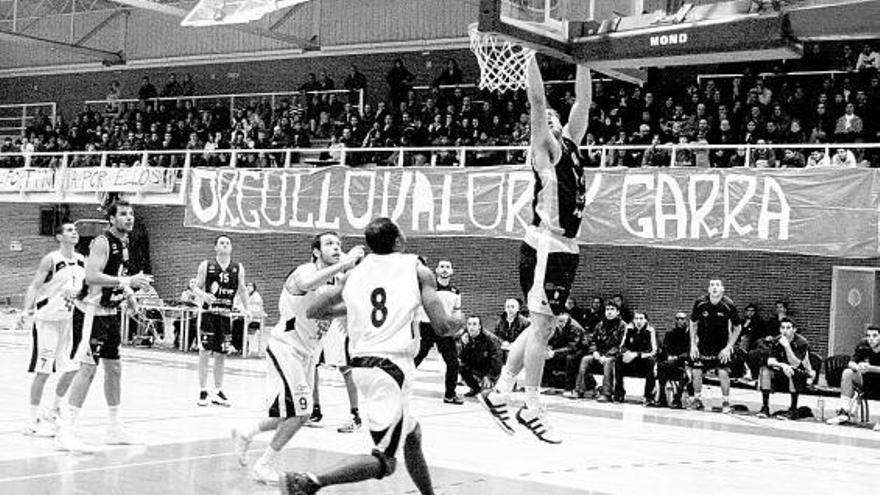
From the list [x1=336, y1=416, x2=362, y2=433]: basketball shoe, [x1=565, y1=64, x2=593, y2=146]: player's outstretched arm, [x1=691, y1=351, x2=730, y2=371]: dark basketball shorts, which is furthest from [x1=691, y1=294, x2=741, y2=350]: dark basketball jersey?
[x1=565, y1=64, x2=593, y2=146]: player's outstretched arm

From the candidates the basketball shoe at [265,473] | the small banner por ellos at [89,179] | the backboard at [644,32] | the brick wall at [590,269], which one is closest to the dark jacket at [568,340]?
the brick wall at [590,269]

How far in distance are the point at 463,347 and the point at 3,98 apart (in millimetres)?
25026

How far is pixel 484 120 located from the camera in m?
22.8

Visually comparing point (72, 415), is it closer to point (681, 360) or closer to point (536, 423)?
point (536, 423)

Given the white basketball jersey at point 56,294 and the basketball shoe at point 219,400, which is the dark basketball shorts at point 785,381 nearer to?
the basketball shoe at point 219,400

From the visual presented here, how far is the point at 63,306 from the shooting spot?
1068 cm

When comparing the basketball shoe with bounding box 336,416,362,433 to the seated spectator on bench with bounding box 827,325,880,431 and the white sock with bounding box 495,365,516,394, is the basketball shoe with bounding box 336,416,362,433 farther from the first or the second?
the seated spectator on bench with bounding box 827,325,880,431

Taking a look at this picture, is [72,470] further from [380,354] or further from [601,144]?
[601,144]

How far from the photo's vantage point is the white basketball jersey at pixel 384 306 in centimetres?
656

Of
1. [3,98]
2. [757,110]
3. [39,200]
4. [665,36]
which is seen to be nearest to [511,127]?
[757,110]

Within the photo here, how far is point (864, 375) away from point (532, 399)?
8375 mm

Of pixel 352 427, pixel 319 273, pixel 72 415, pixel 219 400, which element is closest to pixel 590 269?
pixel 219 400

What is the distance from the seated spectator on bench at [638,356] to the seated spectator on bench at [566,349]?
0.70 metres

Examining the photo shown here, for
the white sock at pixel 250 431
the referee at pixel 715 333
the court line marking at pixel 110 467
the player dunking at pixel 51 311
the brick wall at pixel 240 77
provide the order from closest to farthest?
1. the court line marking at pixel 110 467
2. the white sock at pixel 250 431
3. the player dunking at pixel 51 311
4. the referee at pixel 715 333
5. the brick wall at pixel 240 77
